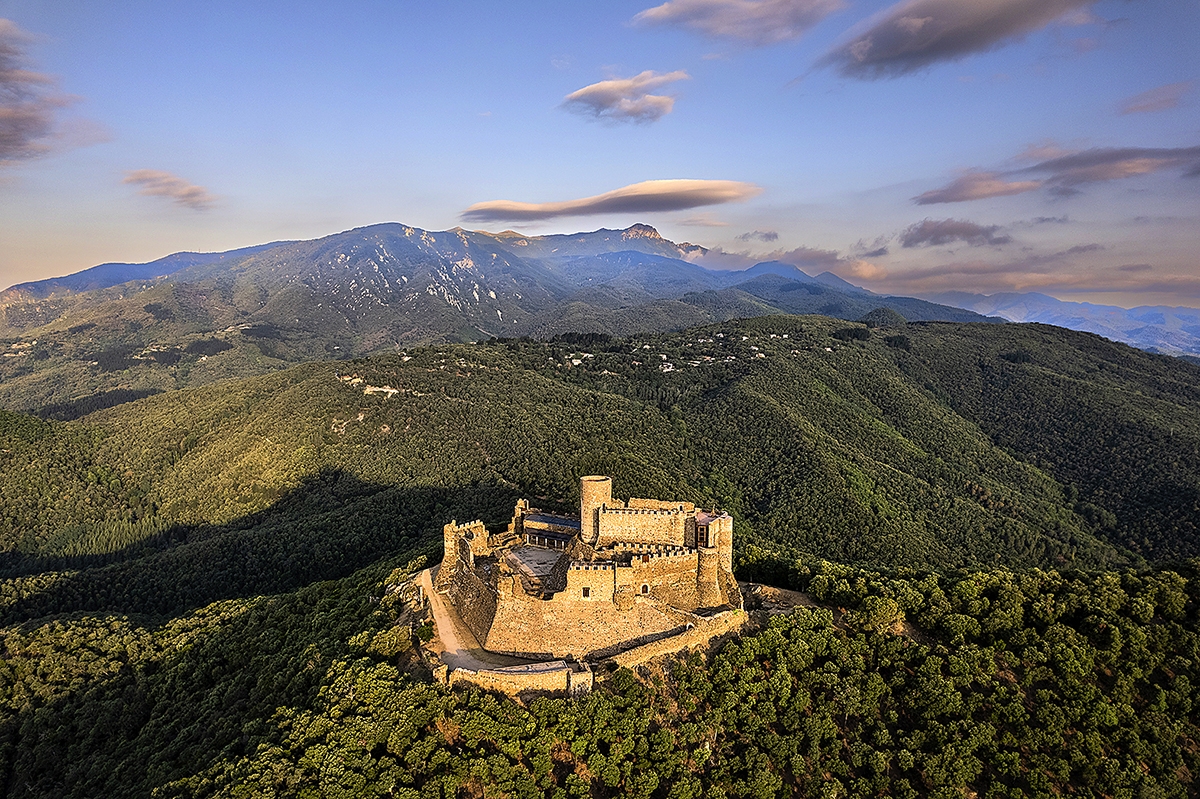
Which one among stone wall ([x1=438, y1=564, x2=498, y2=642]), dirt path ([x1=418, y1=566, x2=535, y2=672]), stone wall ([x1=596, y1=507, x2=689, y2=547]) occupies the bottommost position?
dirt path ([x1=418, y1=566, x2=535, y2=672])

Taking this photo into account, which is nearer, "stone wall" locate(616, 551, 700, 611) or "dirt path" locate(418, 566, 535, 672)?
"dirt path" locate(418, 566, 535, 672)

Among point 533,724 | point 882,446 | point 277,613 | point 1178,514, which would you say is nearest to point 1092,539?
point 1178,514

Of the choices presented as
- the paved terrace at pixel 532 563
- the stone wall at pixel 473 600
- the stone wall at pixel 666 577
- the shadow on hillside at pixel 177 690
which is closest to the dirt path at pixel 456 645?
the stone wall at pixel 473 600

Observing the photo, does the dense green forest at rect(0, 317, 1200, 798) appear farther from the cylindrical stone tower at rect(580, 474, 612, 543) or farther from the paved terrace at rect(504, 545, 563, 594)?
the cylindrical stone tower at rect(580, 474, 612, 543)

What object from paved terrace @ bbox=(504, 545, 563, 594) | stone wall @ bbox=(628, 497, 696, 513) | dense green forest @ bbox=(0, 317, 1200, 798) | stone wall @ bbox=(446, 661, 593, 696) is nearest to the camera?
dense green forest @ bbox=(0, 317, 1200, 798)

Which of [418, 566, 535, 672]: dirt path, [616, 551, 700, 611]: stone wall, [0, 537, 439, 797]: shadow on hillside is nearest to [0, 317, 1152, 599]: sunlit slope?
[0, 537, 439, 797]: shadow on hillside

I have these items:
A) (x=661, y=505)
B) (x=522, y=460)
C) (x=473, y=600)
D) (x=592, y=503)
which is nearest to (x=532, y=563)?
(x=473, y=600)
